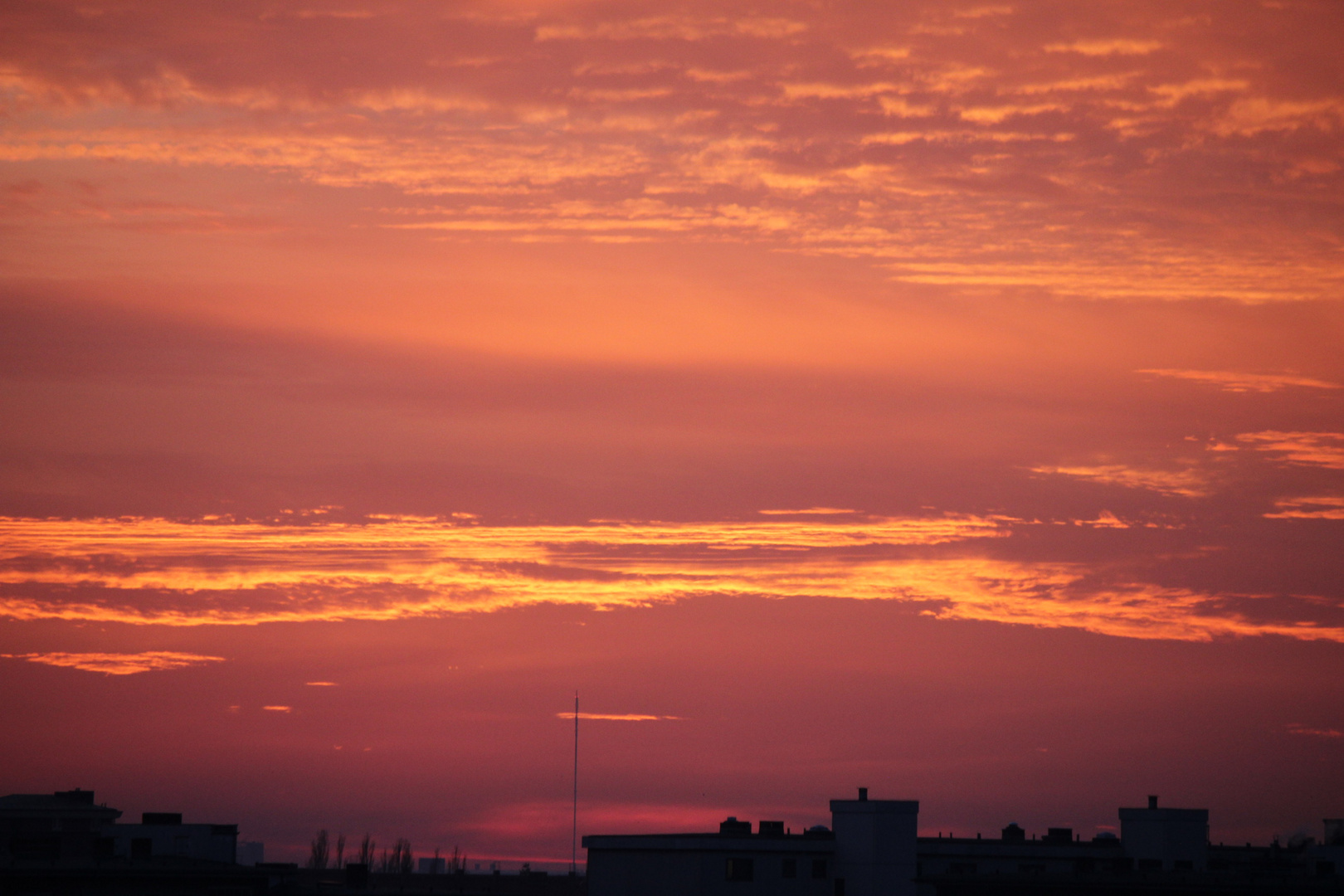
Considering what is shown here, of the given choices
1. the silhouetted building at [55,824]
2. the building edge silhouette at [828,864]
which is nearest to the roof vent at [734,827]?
the building edge silhouette at [828,864]

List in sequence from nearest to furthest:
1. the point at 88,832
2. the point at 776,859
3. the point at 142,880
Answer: the point at 142,880
the point at 776,859
the point at 88,832

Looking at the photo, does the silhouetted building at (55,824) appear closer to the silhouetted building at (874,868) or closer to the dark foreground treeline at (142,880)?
the dark foreground treeline at (142,880)

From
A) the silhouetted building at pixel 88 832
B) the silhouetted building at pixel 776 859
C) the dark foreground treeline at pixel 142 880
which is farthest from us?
the silhouetted building at pixel 88 832

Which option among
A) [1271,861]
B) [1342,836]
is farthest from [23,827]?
[1342,836]

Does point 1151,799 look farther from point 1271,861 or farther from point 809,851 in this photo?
point 809,851

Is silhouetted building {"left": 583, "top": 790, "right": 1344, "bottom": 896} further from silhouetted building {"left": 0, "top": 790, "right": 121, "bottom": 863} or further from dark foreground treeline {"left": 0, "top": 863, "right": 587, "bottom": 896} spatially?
silhouetted building {"left": 0, "top": 790, "right": 121, "bottom": 863}

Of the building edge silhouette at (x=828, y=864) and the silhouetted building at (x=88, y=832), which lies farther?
the silhouetted building at (x=88, y=832)

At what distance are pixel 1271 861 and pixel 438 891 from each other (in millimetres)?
64016

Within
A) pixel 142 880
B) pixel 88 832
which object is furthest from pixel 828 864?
pixel 88 832

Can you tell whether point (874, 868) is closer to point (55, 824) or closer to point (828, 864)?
point (828, 864)

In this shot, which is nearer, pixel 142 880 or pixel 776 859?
pixel 142 880

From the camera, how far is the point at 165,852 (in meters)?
121

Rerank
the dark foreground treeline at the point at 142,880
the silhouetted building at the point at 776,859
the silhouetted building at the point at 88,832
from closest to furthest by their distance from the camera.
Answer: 1. the dark foreground treeline at the point at 142,880
2. the silhouetted building at the point at 776,859
3. the silhouetted building at the point at 88,832

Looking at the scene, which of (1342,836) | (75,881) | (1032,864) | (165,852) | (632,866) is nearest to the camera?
(75,881)
